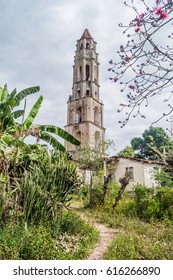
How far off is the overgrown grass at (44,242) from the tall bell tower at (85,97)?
2531 cm

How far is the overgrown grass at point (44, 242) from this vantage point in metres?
4.40

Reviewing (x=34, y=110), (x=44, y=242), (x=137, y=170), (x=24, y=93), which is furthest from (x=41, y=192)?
(x=137, y=170)

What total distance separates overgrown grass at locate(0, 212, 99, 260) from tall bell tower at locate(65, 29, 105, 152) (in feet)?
83.0

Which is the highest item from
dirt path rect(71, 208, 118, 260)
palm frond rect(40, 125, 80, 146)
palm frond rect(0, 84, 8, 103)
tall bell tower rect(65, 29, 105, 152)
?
tall bell tower rect(65, 29, 105, 152)

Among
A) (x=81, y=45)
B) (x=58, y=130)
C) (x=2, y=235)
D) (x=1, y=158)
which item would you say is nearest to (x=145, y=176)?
(x=58, y=130)

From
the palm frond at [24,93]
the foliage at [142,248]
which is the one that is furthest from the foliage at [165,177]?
the palm frond at [24,93]

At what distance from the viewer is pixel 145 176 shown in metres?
20.2

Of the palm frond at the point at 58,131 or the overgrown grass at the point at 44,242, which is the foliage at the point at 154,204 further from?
the overgrown grass at the point at 44,242

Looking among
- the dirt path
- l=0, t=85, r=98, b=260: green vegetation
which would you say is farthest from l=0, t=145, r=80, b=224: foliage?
the dirt path

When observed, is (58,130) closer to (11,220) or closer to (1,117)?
(1,117)

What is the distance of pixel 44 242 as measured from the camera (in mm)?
4602

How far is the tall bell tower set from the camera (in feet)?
108

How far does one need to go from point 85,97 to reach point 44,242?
30.1 metres

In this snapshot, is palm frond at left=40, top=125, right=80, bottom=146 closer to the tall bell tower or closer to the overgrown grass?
the overgrown grass
